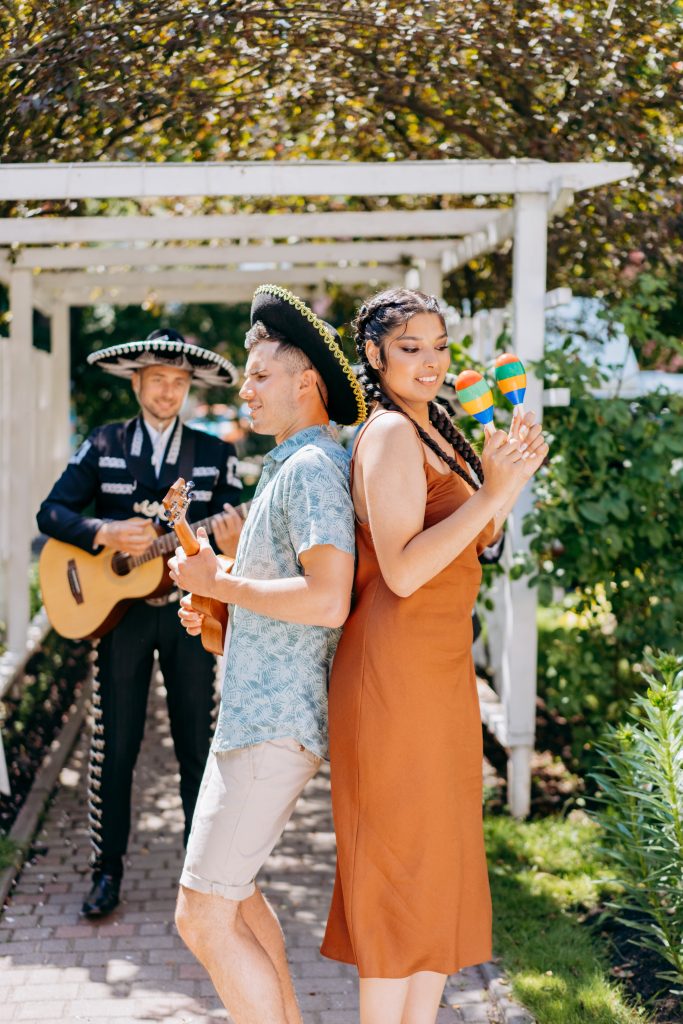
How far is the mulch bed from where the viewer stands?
530 cm

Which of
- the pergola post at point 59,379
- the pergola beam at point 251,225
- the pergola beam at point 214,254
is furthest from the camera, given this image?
the pergola post at point 59,379

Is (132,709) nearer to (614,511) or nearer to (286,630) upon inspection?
(286,630)

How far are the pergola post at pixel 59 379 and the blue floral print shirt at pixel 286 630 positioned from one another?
5.05m

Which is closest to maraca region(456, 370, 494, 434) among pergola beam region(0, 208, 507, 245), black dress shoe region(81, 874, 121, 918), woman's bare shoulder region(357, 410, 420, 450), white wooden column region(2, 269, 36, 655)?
woman's bare shoulder region(357, 410, 420, 450)

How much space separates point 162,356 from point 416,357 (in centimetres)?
178

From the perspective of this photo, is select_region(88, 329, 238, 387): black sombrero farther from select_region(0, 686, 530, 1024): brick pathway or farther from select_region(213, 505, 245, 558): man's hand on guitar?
select_region(0, 686, 530, 1024): brick pathway

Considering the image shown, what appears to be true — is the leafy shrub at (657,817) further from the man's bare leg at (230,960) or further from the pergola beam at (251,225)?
the pergola beam at (251,225)

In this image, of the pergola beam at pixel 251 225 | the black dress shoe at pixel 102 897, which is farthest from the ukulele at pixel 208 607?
the pergola beam at pixel 251 225

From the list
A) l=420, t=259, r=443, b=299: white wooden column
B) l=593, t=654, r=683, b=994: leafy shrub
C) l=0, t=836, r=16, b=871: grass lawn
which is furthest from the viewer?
l=420, t=259, r=443, b=299: white wooden column

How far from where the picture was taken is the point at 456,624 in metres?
2.56

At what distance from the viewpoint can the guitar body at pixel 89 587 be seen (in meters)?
4.02

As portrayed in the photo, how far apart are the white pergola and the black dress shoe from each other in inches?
65.1

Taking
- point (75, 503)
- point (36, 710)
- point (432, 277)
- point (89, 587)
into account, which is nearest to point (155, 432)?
point (75, 503)

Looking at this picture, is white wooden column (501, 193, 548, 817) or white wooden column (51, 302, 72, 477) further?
white wooden column (51, 302, 72, 477)
